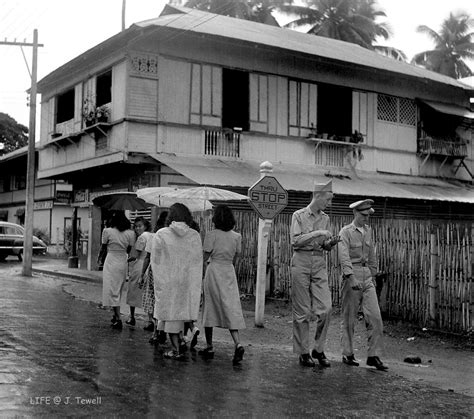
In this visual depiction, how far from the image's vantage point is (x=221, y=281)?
7668mm

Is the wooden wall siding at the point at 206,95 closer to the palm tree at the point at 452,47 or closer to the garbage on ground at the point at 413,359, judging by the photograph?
the garbage on ground at the point at 413,359

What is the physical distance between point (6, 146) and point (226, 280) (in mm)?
51204

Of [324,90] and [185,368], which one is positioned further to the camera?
[324,90]

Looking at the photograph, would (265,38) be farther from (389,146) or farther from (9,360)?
(9,360)

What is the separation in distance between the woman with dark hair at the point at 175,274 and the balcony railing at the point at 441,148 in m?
18.7

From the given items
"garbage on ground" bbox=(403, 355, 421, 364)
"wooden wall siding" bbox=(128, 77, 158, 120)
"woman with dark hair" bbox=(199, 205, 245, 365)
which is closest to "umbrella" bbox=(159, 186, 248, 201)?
"woman with dark hair" bbox=(199, 205, 245, 365)

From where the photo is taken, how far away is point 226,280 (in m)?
7.69

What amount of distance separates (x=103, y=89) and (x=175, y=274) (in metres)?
15.6

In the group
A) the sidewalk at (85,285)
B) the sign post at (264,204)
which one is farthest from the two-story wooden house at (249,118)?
the sign post at (264,204)

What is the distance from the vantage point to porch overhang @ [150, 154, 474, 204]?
18.4 metres

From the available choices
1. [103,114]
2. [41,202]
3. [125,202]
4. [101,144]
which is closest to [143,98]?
[103,114]

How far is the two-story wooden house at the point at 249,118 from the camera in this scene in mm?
19531

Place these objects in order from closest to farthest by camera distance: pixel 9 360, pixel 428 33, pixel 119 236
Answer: pixel 9 360
pixel 119 236
pixel 428 33

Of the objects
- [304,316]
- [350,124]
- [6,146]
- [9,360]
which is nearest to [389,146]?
[350,124]
